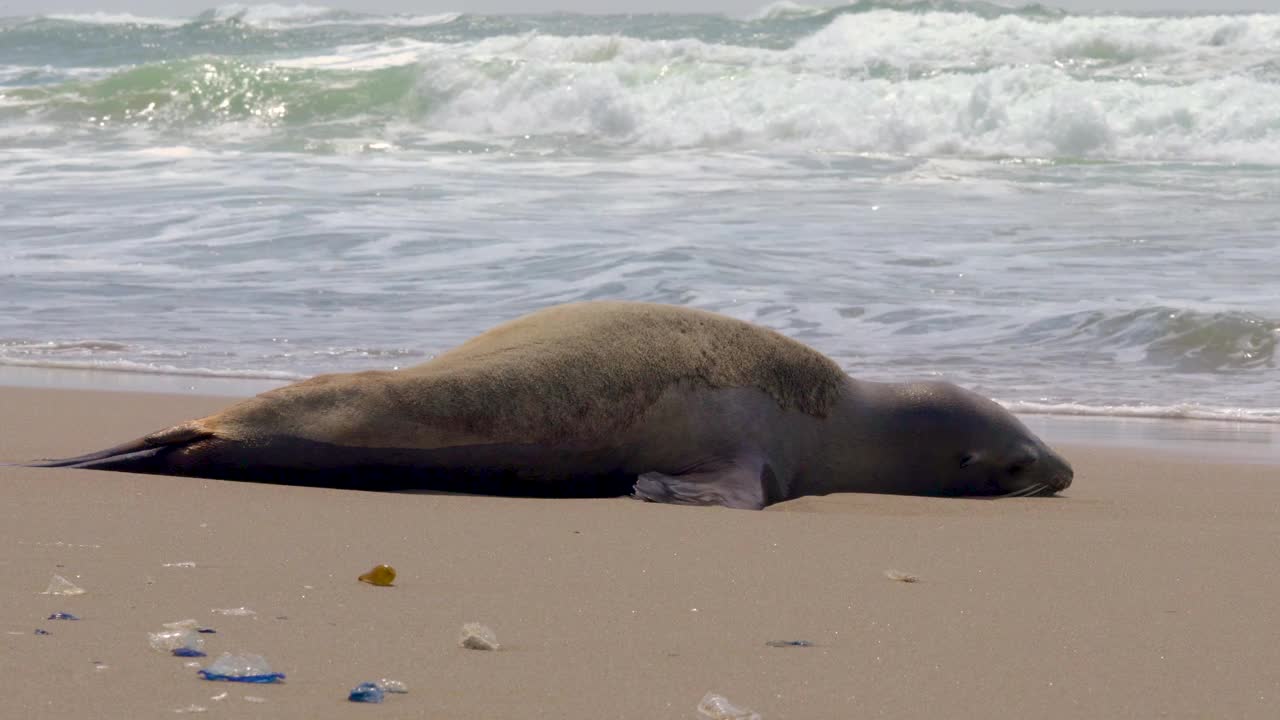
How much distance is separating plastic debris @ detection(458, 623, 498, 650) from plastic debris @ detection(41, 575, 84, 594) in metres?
0.66

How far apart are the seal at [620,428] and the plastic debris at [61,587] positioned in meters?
1.53

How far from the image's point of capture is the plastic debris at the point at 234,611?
2.70m

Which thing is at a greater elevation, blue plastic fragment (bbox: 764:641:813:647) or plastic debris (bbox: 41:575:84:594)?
plastic debris (bbox: 41:575:84:594)

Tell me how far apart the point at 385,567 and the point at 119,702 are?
3.13ft

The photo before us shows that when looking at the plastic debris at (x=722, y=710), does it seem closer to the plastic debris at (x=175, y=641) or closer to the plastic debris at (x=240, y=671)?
the plastic debris at (x=240, y=671)

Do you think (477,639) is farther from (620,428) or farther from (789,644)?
(620,428)

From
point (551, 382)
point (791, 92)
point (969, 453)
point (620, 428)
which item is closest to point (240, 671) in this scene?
point (551, 382)

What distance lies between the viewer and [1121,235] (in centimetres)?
1240

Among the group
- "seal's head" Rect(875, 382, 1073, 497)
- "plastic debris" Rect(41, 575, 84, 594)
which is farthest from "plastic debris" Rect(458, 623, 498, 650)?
"seal's head" Rect(875, 382, 1073, 497)

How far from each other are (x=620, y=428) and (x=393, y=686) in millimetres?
2485

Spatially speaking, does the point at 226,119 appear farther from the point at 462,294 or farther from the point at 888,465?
the point at 888,465

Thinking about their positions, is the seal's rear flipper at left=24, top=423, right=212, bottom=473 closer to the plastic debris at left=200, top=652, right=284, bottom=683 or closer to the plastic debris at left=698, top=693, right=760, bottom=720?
the plastic debris at left=200, top=652, right=284, bottom=683

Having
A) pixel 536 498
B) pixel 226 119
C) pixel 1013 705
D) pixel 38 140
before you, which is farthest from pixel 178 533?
pixel 226 119

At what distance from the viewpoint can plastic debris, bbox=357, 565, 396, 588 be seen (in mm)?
3045
